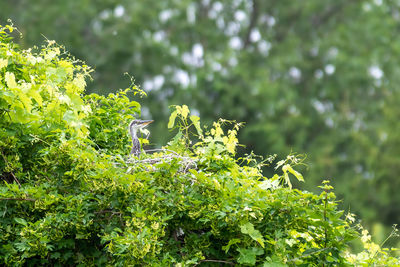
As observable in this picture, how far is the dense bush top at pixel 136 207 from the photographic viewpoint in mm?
2412

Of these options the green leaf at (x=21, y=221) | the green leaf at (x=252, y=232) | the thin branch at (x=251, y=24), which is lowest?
the green leaf at (x=21, y=221)

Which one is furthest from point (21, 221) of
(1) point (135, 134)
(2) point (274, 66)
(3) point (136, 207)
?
(2) point (274, 66)

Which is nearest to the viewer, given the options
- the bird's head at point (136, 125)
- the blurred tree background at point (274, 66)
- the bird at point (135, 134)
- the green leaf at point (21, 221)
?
the green leaf at point (21, 221)

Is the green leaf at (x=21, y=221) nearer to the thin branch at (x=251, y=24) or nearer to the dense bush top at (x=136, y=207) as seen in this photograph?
the dense bush top at (x=136, y=207)

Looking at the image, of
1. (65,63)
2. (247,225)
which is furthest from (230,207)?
(65,63)

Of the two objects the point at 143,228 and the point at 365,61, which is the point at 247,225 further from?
the point at 365,61

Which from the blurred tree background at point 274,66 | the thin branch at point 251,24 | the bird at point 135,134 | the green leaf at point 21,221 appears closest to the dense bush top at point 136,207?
the green leaf at point 21,221

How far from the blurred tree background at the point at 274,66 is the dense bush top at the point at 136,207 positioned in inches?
353

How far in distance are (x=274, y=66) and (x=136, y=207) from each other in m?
11.9

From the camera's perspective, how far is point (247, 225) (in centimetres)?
239

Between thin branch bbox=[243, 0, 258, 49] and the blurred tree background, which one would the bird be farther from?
thin branch bbox=[243, 0, 258, 49]

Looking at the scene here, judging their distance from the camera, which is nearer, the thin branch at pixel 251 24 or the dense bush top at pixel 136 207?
the dense bush top at pixel 136 207

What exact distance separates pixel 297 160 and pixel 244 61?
11.3 m

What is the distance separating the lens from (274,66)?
1390 cm
